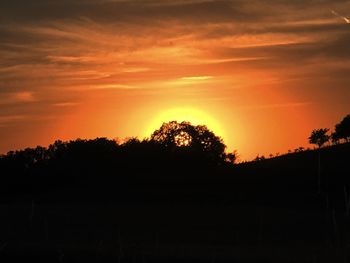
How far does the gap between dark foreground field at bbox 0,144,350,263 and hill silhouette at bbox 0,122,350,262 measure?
2.0 inches

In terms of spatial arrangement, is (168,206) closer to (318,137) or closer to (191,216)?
(191,216)

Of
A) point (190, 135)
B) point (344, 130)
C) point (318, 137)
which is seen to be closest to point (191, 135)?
point (190, 135)

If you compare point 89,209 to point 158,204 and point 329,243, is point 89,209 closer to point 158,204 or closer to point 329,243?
point 158,204

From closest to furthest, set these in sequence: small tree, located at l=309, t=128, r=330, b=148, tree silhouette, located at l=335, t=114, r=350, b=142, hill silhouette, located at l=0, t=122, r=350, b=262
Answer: hill silhouette, located at l=0, t=122, r=350, b=262
small tree, located at l=309, t=128, r=330, b=148
tree silhouette, located at l=335, t=114, r=350, b=142

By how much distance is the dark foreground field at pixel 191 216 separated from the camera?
20.0 m

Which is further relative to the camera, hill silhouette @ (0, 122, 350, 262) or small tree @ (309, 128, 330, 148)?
small tree @ (309, 128, 330, 148)

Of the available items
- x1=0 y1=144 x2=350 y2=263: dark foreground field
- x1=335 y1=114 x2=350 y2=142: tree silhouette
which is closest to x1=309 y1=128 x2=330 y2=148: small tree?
x1=0 y1=144 x2=350 y2=263: dark foreground field

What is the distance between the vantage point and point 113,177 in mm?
48594

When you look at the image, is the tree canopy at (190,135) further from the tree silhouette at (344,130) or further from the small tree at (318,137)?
the small tree at (318,137)

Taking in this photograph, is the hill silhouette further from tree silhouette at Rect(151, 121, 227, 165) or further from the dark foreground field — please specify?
tree silhouette at Rect(151, 121, 227, 165)

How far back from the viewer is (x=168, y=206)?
115 ft

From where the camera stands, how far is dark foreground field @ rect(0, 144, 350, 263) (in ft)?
65.7

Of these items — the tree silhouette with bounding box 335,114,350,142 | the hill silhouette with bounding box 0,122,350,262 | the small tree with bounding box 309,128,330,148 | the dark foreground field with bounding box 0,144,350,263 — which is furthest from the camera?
the tree silhouette with bounding box 335,114,350,142

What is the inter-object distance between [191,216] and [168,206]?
16.7ft
